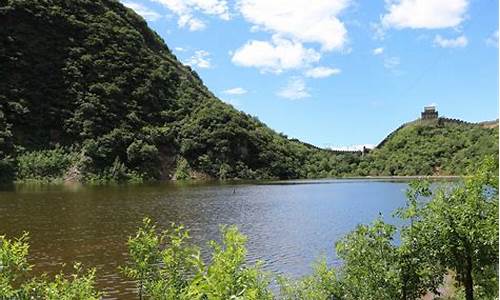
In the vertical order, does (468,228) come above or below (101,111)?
below

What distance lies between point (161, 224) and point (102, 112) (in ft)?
336

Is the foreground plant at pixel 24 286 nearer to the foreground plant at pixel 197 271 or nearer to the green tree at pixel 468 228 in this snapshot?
the foreground plant at pixel 197 271

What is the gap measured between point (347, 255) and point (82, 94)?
138m

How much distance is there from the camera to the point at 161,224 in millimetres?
48438

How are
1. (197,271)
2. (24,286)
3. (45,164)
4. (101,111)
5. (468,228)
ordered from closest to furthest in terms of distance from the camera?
1. (197,271)
2. (24,286)
3. (468,228)
4. (45,164)
5. (101,111)

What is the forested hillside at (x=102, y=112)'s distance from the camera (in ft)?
410

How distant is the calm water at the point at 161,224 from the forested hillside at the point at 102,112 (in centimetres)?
5378

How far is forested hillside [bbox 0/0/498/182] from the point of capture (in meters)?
125

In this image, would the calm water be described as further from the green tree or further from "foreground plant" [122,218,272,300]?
"foreground plant" [122,218,272,300]

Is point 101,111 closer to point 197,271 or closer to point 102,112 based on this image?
point 102,112

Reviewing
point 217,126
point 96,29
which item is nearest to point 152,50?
point 96,29

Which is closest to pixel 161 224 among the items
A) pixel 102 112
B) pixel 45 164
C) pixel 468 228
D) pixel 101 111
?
pixel 468 228

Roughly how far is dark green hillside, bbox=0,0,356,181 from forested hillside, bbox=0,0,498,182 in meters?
0.32

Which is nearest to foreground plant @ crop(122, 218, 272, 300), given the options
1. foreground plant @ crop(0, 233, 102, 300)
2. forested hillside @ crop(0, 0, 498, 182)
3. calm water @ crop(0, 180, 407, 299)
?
foreground plant @ crop(0, 233, 102, 300)
